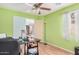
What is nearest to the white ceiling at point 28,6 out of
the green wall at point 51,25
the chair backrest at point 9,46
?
the green wall at point 51,25

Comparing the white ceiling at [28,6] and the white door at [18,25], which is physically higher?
the white ceiling at [28,6]

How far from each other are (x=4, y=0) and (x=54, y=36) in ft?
2.40

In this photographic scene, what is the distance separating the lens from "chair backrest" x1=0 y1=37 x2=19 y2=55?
1.17 metres

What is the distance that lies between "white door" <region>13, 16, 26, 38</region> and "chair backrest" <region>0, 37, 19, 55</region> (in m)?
0.08

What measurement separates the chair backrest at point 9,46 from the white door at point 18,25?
78 mm

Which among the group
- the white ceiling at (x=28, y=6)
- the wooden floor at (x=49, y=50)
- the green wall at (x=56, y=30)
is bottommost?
the wooden floor at (x=49, y=50)

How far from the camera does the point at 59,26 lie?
4.03ft

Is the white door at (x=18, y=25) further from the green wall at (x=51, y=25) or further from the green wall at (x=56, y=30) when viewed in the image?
the green wall at (x=56, y=30)

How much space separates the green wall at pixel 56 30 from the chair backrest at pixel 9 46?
0.39 metres

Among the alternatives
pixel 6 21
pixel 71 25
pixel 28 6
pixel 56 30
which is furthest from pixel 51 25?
pixel 6 21

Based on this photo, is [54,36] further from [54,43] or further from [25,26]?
[25,26]

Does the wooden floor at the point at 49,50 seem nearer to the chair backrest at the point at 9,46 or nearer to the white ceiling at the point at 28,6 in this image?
the chair backrest at the point at 9,46

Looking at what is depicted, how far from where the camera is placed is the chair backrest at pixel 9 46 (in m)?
1.17

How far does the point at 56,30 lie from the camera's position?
4.13 ft
